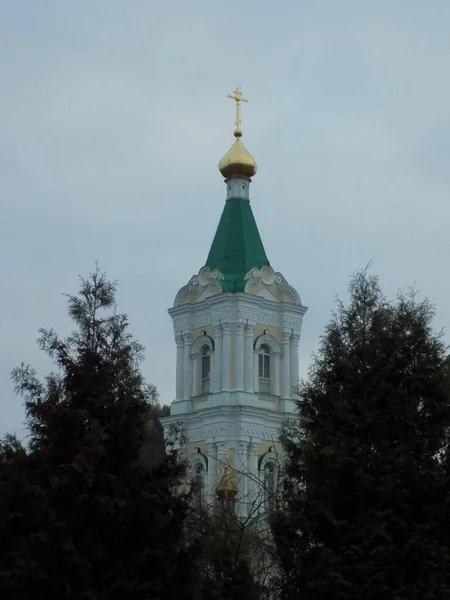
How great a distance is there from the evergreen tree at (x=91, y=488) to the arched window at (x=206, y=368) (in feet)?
84.8

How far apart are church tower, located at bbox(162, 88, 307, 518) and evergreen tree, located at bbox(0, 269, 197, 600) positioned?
77.8 feet

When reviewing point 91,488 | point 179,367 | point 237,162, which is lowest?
point 91,488

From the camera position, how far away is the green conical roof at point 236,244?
41812 mm

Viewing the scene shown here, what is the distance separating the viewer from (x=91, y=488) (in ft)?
46.7

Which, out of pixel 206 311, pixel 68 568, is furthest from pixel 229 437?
pixel 68 568

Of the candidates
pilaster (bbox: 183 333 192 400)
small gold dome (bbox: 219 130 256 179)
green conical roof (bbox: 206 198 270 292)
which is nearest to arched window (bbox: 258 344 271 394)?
pilaster (bbox: 183 333 192 400)

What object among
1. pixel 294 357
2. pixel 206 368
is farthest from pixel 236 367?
pixel 294 357

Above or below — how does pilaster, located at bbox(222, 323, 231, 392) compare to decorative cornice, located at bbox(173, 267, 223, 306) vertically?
below

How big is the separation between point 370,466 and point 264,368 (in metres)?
26.5

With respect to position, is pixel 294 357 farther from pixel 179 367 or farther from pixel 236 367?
pixel 179 367

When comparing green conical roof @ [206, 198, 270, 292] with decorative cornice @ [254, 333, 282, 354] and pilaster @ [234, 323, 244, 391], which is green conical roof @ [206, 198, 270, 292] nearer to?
pilaster @ [234, 323, 244, 391]

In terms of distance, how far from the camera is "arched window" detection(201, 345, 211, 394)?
41500 mm

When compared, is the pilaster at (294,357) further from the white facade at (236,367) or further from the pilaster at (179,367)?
the pilaster at (179,367)

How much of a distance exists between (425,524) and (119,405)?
166 inches
